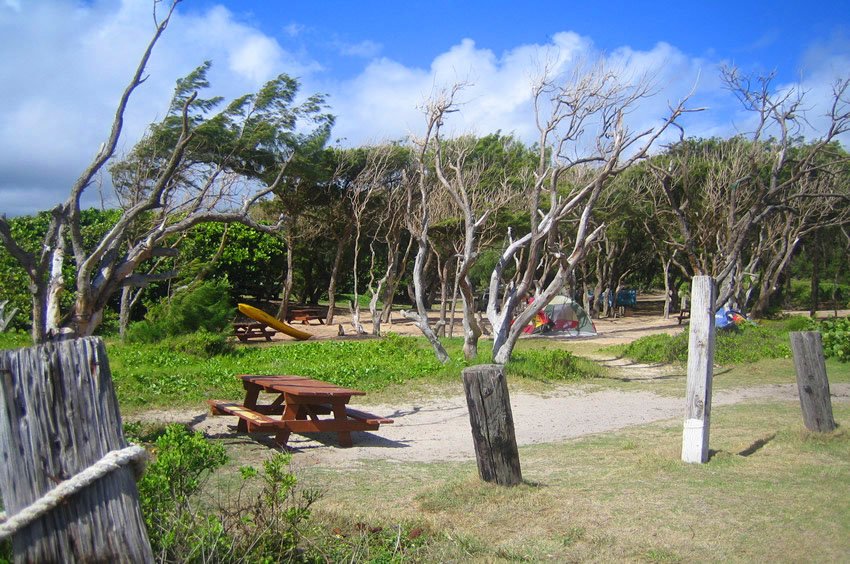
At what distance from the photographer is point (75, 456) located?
7.79ft

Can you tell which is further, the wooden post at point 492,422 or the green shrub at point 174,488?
the wooden post at point 492,422

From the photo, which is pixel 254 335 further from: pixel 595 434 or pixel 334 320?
pixel 595 434

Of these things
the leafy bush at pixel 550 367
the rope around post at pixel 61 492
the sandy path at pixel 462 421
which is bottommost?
the sandy path at pixel 462 421

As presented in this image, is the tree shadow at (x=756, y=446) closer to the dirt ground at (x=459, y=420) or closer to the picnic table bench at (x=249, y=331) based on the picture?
the dirt ground at (x=459, y=420)

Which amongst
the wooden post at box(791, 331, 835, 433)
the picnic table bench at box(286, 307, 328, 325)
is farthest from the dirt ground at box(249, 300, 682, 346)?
the wooden post at box(791, 331, 835, 433)

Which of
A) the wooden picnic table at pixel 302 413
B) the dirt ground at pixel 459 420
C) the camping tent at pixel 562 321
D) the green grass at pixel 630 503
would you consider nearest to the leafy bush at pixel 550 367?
the dirt ground at pixel 459 420

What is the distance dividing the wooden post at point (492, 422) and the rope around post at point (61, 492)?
11.8 ft

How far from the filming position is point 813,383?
320 inches

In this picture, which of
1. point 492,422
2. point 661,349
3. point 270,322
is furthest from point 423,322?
point 492,422

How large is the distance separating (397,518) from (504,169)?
85.6 ft

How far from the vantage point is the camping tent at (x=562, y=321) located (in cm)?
2738

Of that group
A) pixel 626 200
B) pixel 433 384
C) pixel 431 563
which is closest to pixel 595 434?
pixel 433 384

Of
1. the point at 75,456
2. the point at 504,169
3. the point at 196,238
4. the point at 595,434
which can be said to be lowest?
the point at 595,434

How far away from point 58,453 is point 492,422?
3.77 meters
